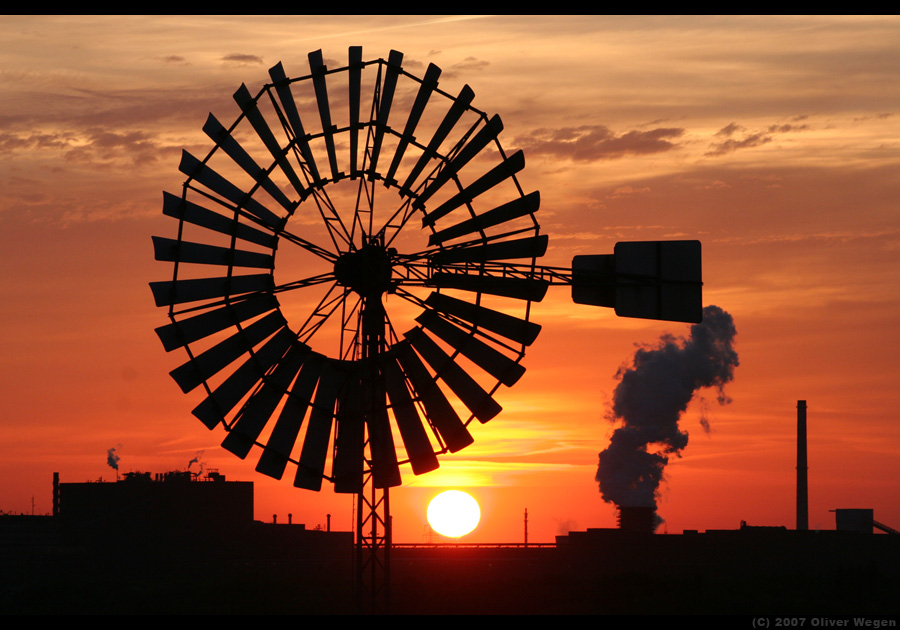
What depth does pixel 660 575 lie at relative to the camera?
191 feet

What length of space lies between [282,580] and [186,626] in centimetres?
2066

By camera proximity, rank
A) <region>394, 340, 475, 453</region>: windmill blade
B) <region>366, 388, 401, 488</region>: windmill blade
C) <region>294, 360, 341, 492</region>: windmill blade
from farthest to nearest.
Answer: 1. <region>294, 360, 341, 492</region>: windmill blade
2. <region>394, 340, 475, 453</region>: windmill blade
3. <region>366, 388, 401, 488</region>: windmill blade

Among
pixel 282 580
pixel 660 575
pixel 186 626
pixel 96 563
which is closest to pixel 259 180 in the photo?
pixel 186 626

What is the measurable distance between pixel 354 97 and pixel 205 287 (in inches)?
192

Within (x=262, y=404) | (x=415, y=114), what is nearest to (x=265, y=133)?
(x=415, y=114)

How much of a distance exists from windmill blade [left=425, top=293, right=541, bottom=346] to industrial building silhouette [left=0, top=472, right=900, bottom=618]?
9.66m

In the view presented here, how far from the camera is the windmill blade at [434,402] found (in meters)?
23.1

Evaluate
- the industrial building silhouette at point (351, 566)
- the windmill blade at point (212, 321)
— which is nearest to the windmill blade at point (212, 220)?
the windmill blade at point (212, 321)

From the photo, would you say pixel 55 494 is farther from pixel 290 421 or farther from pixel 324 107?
pixel 324 107

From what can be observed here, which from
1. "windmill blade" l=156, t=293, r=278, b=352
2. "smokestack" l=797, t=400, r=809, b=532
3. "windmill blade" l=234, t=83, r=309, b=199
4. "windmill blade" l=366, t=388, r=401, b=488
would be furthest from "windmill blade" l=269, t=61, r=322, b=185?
"smokestack" l=797, t=400, r=809, b=532

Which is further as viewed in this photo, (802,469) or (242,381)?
(802,469)

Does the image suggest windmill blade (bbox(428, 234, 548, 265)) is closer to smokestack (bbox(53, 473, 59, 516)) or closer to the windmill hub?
the windmill hub

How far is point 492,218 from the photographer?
77.3 ft

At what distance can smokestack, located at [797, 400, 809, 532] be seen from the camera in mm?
72062
